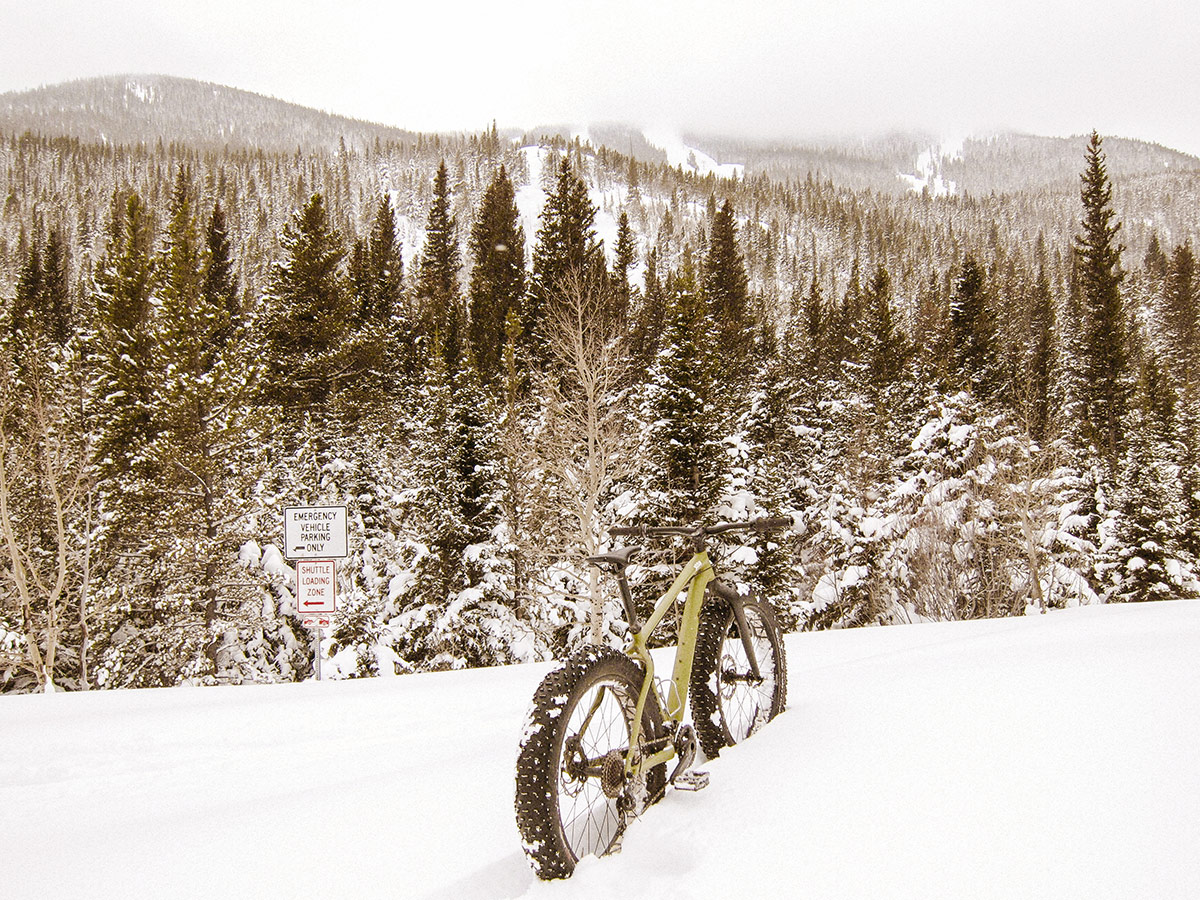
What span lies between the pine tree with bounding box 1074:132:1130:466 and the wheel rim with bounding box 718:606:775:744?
33.9 metres

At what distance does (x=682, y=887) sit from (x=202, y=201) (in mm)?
120172

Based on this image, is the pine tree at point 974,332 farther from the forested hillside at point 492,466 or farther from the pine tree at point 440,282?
the pine tree at point 440,282

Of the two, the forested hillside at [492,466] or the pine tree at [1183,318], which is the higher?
the pine tree at [1183,318]

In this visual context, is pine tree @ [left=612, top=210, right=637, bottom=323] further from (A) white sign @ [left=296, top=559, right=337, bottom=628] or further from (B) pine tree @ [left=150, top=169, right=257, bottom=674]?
(A) white sign @ [left=296, top=559, right=337, bottom=628]

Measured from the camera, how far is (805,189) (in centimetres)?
14250

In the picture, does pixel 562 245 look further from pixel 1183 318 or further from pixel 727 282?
pixel 1183 318

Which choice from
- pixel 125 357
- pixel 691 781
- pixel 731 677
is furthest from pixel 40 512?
pixel 691 781

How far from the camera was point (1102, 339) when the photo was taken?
1391 inches

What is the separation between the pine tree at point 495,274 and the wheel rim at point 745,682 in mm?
28216

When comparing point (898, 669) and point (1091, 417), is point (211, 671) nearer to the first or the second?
point (898, 669)

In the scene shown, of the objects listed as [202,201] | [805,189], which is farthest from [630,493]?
[805,189]

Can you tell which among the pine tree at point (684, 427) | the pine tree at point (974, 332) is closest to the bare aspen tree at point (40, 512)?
the pine tree at point (684, 427)

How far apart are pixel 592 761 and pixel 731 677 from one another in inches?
46.2

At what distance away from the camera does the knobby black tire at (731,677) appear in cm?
300
